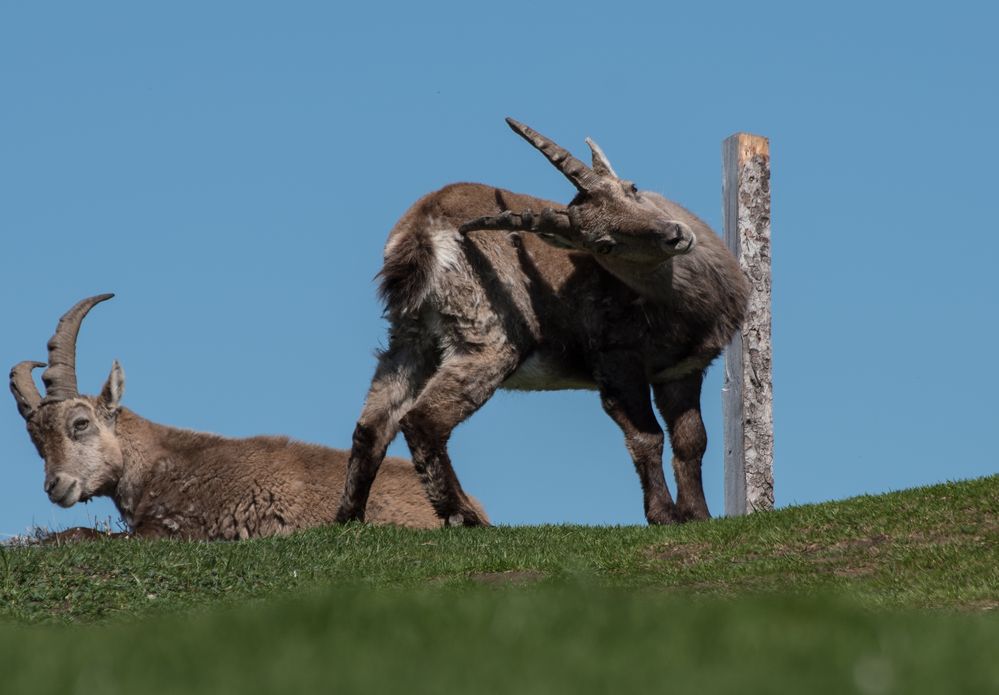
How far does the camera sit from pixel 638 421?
1323 cm

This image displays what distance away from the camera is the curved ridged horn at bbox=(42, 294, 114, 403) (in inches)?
614

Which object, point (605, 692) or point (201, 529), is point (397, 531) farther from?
point (605, 692)

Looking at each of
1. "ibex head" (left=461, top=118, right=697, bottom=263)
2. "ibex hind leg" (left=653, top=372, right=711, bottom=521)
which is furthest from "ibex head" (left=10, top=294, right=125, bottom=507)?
"ibex hind leg" (left=653, top=372, right=711, bottom=521)

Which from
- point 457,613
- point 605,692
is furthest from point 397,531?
point 605,692

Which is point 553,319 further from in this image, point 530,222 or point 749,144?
point 749,144

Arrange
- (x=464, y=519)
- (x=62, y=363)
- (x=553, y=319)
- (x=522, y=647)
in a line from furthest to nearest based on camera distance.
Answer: (x=62, y=363) → (x=553, y=319) → (x=464, y=519) → (x=522, y=647)

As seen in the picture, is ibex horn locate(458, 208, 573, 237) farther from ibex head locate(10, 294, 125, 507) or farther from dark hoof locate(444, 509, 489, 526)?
ibex head locate(10, 294, 125, 507)

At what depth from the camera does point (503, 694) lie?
143 inches

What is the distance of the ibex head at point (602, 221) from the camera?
1306 centimetres

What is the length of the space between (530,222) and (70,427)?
5.61 meters

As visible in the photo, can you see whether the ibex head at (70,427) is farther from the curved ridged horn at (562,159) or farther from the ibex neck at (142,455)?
the curved ridged horn at (562,159)

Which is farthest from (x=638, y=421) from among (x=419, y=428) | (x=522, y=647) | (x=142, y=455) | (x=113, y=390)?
(x=522, y=647)

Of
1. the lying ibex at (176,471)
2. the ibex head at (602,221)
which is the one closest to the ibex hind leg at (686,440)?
the ibex head at (602,221)

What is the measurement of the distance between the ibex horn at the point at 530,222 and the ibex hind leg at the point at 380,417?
4.78 ft
